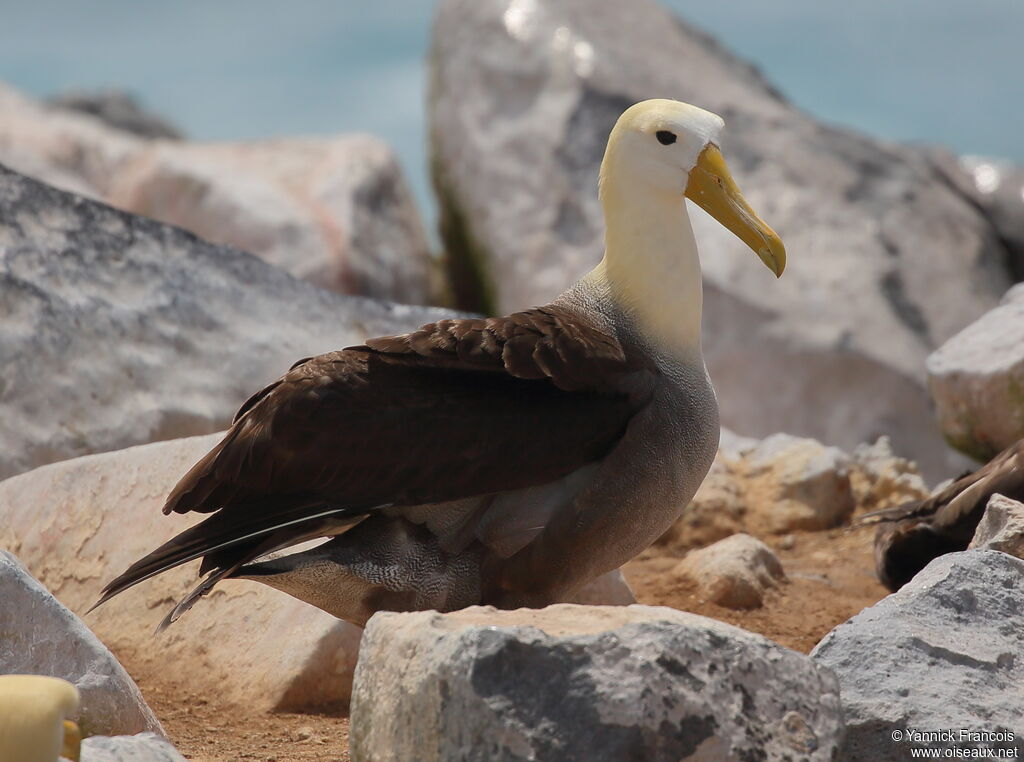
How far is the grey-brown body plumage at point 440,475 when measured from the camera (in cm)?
442

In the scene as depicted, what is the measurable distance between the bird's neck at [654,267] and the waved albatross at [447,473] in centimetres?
26

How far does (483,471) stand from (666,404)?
2.27 ft

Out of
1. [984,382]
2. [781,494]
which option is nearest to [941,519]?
[984,382]

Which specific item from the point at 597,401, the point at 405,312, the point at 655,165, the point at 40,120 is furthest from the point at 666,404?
the point at 40,120

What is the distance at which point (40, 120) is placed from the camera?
1653 centimetres

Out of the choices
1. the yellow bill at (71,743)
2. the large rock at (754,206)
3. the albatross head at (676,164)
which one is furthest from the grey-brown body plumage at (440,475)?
the large rock at (754,206)

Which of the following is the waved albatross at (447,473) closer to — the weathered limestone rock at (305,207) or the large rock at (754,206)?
the large rock at (754,206)

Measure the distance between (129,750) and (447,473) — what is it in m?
1.42

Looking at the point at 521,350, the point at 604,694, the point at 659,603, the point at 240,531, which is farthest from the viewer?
the point at 659,603

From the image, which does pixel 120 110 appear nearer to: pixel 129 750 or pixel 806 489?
pixel 806 489

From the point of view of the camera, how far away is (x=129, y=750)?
11.1 feet

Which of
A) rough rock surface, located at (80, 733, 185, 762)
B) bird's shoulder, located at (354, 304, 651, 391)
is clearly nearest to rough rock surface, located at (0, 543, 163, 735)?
rough rock surface, located at (80, 733, 185, 762)

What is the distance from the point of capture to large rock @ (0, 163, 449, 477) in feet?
21.7

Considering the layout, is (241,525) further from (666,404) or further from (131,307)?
(131,307)
